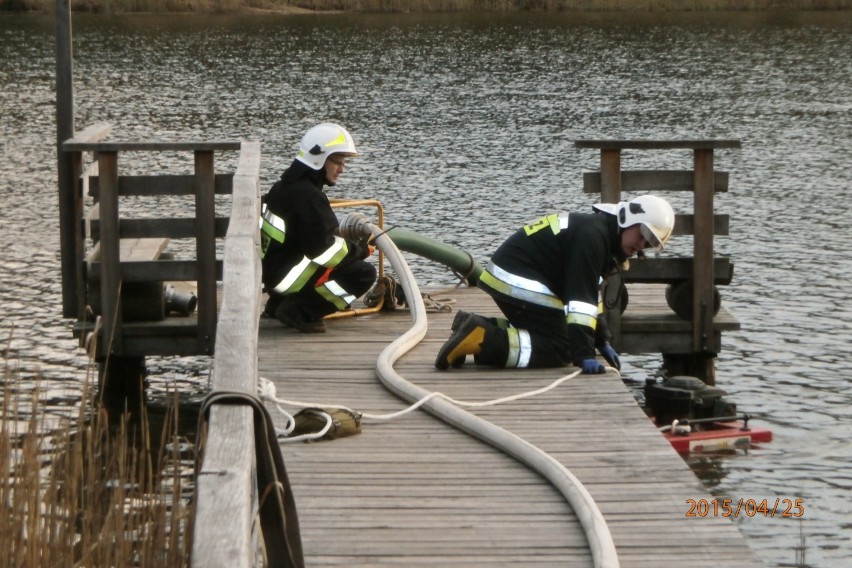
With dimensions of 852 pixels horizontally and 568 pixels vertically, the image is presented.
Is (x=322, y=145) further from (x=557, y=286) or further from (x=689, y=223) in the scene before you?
(x=689, y=223)

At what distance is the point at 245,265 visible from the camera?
5.82m

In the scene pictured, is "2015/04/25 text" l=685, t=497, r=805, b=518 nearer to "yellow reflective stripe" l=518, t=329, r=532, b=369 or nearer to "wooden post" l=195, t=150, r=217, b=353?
"yellow reflective stripe" l=518, t=329, r=532, b=369

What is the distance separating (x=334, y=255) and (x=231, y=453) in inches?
253

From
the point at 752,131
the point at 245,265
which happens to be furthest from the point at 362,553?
the point at 752,131

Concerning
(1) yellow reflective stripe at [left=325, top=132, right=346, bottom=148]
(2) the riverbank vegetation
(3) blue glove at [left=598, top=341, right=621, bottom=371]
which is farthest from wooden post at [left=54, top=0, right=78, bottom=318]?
(2) the riverbank vegetation

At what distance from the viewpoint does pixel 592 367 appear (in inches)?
340

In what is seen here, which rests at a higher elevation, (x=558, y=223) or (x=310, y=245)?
Answer: (x=558, y=223)

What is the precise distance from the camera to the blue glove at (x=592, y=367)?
340 inches

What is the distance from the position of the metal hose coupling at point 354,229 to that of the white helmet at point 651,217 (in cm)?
287

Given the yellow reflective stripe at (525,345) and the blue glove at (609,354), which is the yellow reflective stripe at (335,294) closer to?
the yellow reflective stripe at (525,345)

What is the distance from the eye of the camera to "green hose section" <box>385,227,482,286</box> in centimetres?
1145

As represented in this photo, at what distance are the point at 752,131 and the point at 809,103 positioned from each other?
4.69m

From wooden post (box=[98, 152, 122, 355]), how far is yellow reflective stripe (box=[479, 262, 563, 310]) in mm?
2684

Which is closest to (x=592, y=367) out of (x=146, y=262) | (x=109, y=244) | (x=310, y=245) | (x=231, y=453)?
(x=310, y=245)
